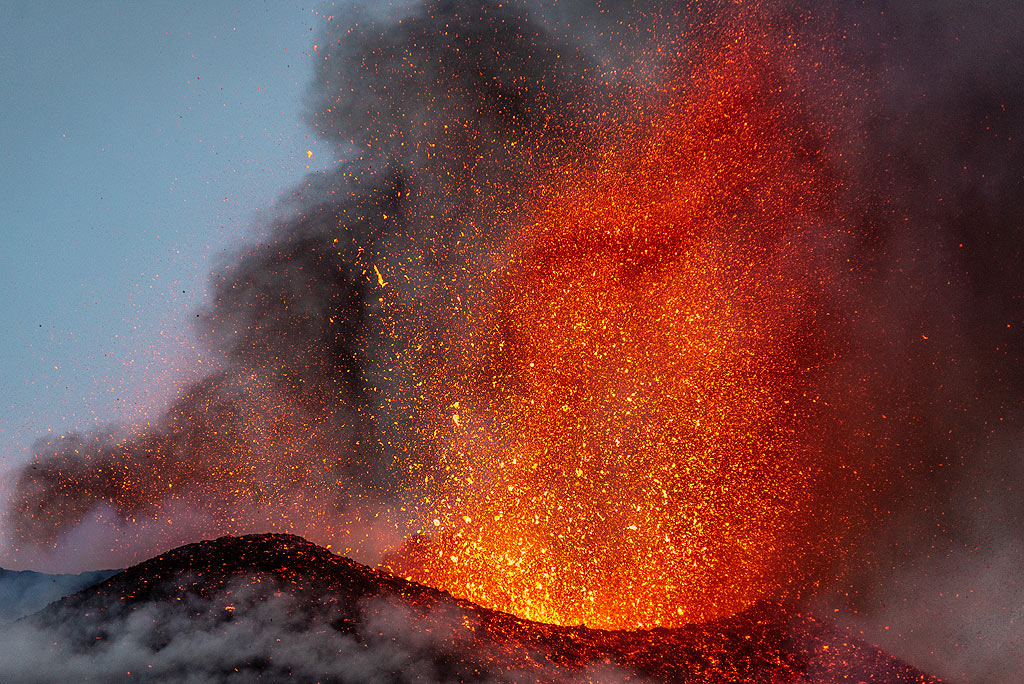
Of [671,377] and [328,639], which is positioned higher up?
[671,377]

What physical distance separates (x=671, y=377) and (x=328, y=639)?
20.9 ft

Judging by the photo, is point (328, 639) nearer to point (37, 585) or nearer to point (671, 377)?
point (671, 377)

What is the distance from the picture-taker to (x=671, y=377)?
10695mm

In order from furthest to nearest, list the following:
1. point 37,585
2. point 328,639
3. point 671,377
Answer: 1. point 37,585
2. point 671,377
3. point 328,639

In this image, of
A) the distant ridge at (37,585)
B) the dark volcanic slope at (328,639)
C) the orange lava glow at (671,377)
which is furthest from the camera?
the distant ridge at (37,585)

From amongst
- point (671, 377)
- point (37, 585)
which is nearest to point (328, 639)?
point (671, 377)

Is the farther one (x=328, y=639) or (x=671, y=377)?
(x=671, y=377)

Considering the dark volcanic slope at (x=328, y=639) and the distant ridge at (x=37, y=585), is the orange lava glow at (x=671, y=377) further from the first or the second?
the distant ridge at (x=37, y=585)

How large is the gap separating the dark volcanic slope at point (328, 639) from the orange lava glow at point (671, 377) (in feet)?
8.20

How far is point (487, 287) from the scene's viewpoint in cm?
1261

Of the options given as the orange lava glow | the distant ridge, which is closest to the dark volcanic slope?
the orange lava glow

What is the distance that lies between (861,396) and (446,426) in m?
7.20

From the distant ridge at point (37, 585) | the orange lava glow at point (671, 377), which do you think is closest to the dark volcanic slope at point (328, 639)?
the orange lava glow at point (671, 377)

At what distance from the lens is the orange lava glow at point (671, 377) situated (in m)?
10.6
